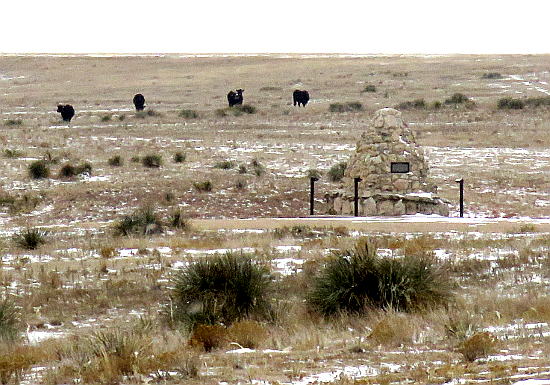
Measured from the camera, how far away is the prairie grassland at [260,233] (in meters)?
9.86

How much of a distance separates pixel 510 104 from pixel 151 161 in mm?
26653

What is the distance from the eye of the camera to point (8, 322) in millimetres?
12992

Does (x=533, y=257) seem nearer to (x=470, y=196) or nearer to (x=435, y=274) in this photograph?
(x=435, y=274)

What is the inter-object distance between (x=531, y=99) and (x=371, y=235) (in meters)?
42.9

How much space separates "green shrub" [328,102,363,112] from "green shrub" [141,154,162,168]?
950 inches

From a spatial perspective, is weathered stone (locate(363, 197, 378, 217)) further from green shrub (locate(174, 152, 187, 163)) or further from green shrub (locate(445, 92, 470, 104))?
green shrub (locate(445, 92, 470, 104))

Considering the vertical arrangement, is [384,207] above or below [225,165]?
above

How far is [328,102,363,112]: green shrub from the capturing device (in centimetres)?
6305

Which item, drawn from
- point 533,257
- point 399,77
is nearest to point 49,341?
point 533,257

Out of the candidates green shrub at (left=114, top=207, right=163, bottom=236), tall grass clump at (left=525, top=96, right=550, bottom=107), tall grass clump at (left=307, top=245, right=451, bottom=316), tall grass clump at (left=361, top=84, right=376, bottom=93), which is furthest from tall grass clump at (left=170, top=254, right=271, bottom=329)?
tall grass clump at (left=361, top=84, right=376, bottom=93)

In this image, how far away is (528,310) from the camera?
43.1 ft

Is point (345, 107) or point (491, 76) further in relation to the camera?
point (491, 76)

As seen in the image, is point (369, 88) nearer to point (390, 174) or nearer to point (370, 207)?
point (390, 174)

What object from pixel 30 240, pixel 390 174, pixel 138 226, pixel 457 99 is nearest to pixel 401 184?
pixel 390 174
